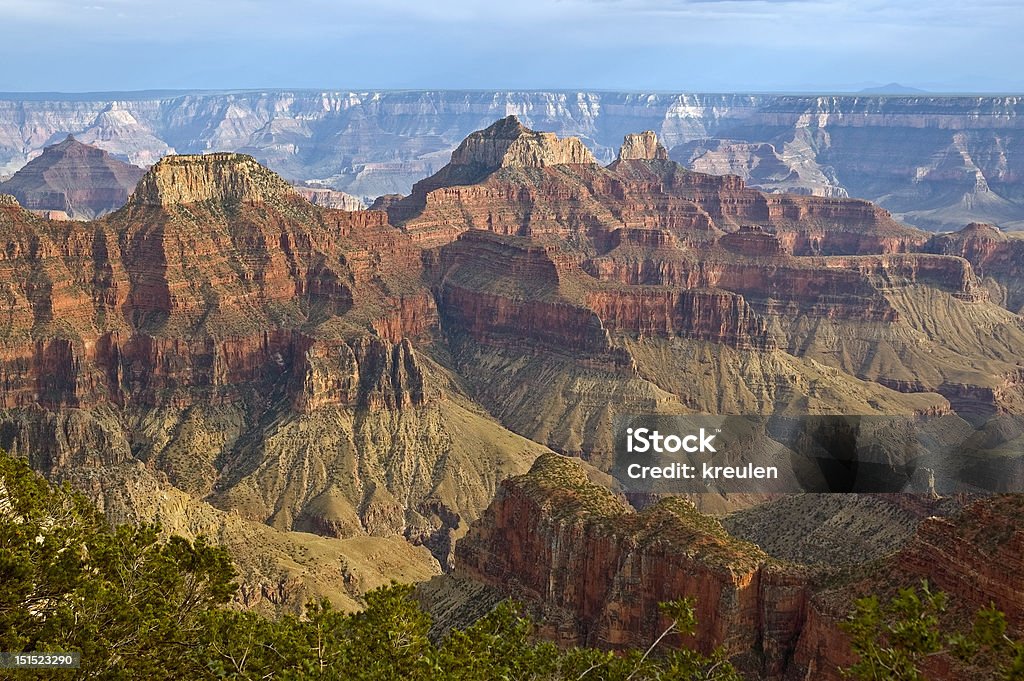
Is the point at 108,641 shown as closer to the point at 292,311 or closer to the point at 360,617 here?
the point at 360,617

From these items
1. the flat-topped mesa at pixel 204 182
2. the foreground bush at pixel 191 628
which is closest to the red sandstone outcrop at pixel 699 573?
the foreground bush at pixel 191 628

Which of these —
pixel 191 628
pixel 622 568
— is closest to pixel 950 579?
pixel 622 568

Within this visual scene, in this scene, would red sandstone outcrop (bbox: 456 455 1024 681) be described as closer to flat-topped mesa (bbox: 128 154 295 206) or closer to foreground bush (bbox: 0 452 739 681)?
foreground bush (bbox: 0 452 739 681)

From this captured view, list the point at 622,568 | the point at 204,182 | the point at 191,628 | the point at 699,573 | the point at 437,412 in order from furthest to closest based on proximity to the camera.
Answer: the point at 204,182 < the point at 437,412 < the point at 622,568 < the point at 699,573 < the point at 191,628

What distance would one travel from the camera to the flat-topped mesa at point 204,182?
6220 inches

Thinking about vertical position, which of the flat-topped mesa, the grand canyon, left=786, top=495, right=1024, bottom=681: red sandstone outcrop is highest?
the flat-topped mesa

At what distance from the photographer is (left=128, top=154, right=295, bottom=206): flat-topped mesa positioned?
15800 cm

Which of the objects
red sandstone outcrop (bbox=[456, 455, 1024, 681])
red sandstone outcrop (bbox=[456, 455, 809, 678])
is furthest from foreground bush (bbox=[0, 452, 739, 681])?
red sandstone outcrop (bbox=[456, 455, 809, 678])

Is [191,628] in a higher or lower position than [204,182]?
lower

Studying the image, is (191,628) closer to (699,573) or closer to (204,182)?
(699,573)

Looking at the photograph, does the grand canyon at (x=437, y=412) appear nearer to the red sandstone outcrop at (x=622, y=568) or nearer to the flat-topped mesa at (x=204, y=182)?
the red sandstone outcrop at (x=622, y=568)

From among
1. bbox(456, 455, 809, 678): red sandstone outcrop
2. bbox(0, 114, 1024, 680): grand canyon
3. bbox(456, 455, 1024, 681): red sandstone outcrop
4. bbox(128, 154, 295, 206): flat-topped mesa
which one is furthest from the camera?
bbox(128, 154, 295, 206): flat-topped mesa

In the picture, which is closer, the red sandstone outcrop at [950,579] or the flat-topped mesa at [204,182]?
the red sandstone outcrop at [950,579]

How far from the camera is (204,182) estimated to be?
163 m
